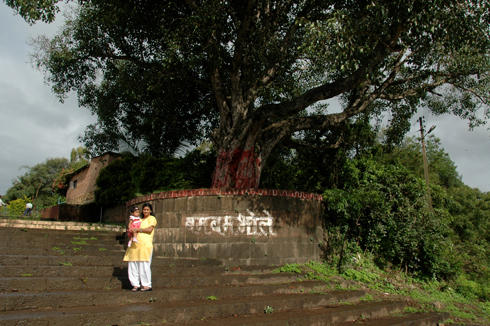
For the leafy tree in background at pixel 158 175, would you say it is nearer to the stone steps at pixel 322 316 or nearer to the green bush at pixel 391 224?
the green bush at pixel 391 224

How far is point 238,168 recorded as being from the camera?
978 centimetres

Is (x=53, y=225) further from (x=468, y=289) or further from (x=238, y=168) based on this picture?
(x=468, y=289)

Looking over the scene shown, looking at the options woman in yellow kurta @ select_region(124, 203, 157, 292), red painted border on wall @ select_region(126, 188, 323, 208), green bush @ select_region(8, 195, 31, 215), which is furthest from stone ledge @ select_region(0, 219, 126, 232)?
green bush @ select_region(8, 195, 31, 215)

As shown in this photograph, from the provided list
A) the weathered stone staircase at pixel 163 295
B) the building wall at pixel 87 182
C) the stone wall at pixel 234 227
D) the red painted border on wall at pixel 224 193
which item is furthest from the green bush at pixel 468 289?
the building wall at pixel 87 182

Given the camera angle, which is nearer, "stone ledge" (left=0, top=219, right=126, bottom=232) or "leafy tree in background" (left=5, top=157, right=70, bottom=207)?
"stone ledge" (left=0, top=219, right=126, bottom=232)

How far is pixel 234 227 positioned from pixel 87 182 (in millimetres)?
18325

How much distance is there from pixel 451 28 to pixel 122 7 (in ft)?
29.2

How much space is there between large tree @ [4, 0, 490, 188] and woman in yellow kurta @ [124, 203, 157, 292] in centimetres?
428

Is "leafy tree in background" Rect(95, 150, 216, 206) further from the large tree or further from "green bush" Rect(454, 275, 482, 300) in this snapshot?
"green bush" Rect(454, 275, 482, 300)

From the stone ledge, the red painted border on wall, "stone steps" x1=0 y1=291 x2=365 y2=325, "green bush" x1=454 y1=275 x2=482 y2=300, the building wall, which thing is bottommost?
"green bush" x1=454 y1=275 x2=482 y2=300

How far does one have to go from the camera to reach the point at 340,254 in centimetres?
959

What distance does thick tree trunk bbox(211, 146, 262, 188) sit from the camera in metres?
9.75

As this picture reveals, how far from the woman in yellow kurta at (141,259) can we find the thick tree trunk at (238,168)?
4176mm

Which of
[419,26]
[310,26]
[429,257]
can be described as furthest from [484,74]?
[310,26]
